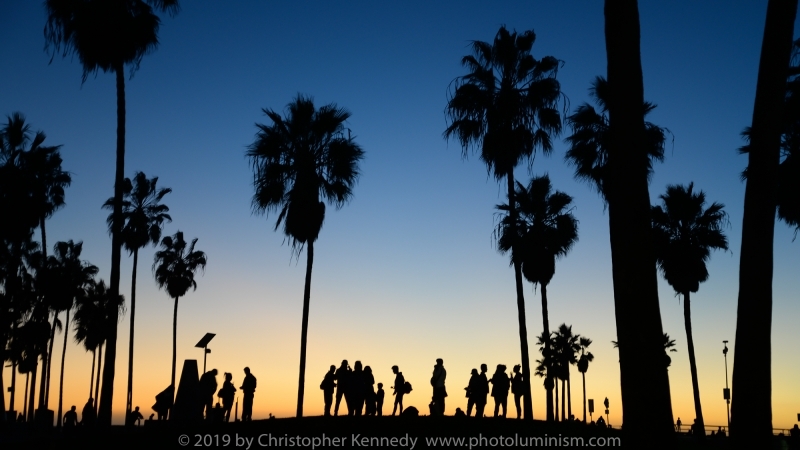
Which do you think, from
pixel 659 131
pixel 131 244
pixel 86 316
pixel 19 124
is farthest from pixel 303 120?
pixel 86 316

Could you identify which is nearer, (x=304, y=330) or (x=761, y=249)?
(x=761, y=249)

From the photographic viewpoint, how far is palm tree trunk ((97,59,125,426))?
20.7 metres

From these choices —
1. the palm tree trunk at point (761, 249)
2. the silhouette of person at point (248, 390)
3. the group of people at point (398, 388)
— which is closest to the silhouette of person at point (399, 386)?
the group of people at point (398, 388)

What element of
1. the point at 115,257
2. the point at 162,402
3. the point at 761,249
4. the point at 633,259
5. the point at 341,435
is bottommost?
the point at 341,435

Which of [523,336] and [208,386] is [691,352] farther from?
[208,386]

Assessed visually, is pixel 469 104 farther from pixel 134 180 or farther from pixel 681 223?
pixel 134 180

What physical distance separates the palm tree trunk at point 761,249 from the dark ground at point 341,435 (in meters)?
7.25

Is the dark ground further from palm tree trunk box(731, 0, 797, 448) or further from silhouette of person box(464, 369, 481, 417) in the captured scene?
palm tree trunk box(731, 0, 797, 448)

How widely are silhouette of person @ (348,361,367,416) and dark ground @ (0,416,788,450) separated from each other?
272 centimetres

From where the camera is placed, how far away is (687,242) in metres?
37.3

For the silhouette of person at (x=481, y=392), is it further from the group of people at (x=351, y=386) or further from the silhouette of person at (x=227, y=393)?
the silhouette of person at (x=227, y=393)

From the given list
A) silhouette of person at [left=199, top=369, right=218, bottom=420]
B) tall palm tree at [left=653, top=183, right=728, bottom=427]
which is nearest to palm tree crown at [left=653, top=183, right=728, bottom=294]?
tall palm tree at [left=653, top=183, right=728, bottom=427]

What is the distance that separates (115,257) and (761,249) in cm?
1780

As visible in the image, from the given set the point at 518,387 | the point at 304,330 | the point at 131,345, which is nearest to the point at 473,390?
the point at 518,387
